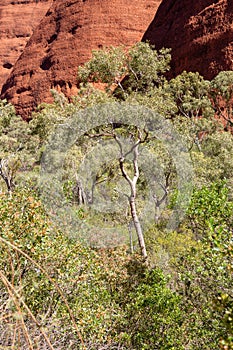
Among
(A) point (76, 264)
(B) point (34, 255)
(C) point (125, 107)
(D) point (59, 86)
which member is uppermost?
(D) point (59, 86)

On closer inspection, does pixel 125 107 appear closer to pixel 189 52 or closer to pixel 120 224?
pixel 120 224

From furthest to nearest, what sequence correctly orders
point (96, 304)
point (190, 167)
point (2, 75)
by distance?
point (2, 75)
point (190, 167)
point (96, 304)

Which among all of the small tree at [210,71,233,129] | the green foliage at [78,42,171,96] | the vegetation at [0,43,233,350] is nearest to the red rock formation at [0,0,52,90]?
the vegetation at [0,43,233,350]

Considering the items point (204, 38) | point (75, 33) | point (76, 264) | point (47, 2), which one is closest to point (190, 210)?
point (76, 264)

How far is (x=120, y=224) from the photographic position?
18984 mm

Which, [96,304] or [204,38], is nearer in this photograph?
[96,304]

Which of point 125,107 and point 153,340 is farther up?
point 125,107

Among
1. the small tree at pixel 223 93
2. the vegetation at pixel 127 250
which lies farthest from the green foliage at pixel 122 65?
the small tree at pixel 223 93

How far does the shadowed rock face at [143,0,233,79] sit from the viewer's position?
3048cm

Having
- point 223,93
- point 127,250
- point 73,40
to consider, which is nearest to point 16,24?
point 73,40

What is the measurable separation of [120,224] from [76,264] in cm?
1167

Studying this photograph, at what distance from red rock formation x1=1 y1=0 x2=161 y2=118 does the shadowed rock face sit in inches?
326

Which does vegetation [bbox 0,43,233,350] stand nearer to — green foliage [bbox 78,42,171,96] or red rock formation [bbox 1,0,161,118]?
green foliage [bbox 78,42,171,96]

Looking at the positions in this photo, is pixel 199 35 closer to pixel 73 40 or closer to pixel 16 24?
pixel 73 40
